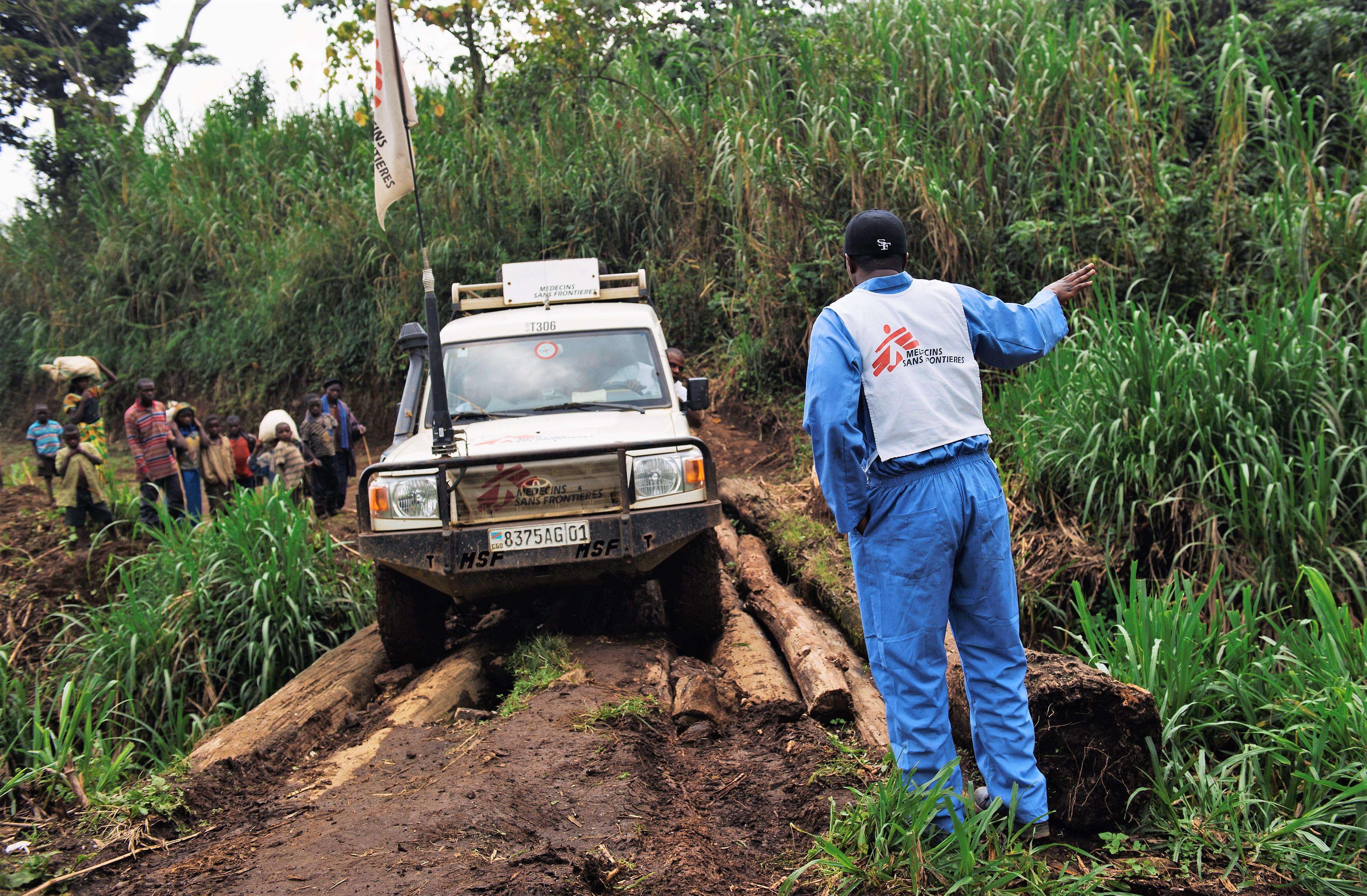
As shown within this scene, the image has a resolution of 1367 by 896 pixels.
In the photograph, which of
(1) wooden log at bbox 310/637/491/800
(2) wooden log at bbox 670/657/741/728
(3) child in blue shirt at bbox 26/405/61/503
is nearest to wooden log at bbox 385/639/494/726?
(1) wooden log at bbox 310/637/491/800

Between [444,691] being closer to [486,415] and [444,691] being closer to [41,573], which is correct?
[486,415]

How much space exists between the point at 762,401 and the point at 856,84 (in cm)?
365

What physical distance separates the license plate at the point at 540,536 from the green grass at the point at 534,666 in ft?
1.86

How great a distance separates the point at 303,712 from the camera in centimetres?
465

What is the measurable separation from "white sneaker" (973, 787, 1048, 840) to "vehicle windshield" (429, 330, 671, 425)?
311 cm

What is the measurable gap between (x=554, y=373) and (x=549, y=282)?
1.23 metres

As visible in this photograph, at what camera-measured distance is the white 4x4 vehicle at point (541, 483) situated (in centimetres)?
462

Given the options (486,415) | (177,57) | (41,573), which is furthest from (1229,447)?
(177,57)

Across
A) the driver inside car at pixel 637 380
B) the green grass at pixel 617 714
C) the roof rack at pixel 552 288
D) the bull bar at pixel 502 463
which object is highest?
the roof rack at pixel 552 288

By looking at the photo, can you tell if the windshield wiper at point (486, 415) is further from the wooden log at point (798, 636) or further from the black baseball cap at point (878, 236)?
the black baseball cap at point (878, 236)

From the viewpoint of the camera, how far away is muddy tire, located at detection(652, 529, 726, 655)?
499cm

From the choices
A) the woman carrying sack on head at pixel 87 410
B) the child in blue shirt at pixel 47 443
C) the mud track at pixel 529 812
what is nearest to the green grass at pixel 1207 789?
the mud track at pixel 529 812

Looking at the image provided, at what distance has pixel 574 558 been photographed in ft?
15.1

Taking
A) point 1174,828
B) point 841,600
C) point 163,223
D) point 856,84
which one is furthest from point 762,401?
point 163,223
